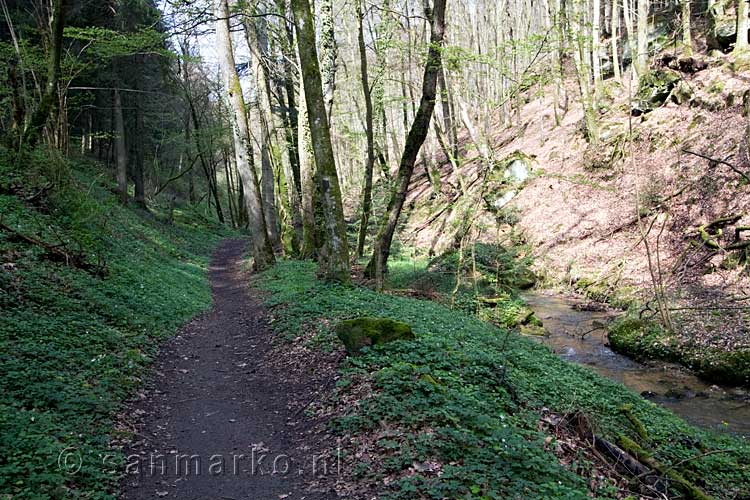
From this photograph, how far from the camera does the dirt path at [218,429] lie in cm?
475

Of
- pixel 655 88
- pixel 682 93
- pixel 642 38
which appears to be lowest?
pixel 682 93

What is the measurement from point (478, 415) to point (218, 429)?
3.17 metres

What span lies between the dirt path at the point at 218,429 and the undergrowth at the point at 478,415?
0.71 meters

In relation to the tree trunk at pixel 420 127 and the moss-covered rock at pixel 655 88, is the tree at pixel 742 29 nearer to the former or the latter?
the moss-covered rock at pixel 655 88

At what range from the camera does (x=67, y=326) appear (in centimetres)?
729

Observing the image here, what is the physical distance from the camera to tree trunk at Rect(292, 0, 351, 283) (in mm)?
10336

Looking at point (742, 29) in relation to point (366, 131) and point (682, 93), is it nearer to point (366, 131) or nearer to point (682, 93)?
point (682, 93)

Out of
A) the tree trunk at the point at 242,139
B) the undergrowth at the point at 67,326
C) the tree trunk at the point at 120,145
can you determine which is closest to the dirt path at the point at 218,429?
the undergrowth at the point at 67,326

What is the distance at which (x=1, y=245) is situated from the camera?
8.94 m

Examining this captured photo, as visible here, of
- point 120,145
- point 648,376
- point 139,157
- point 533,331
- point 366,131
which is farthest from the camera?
point 139,157

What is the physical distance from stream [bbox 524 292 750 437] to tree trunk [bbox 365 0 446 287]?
477 centimetres

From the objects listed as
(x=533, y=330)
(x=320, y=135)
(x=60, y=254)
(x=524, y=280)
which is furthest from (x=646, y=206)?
(x=60, y=254)

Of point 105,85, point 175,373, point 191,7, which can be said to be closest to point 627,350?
point 175,373

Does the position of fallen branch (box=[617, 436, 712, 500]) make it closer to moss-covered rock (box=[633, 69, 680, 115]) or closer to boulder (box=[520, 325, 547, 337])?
boulder (box=[520, 325, 547, 337])
